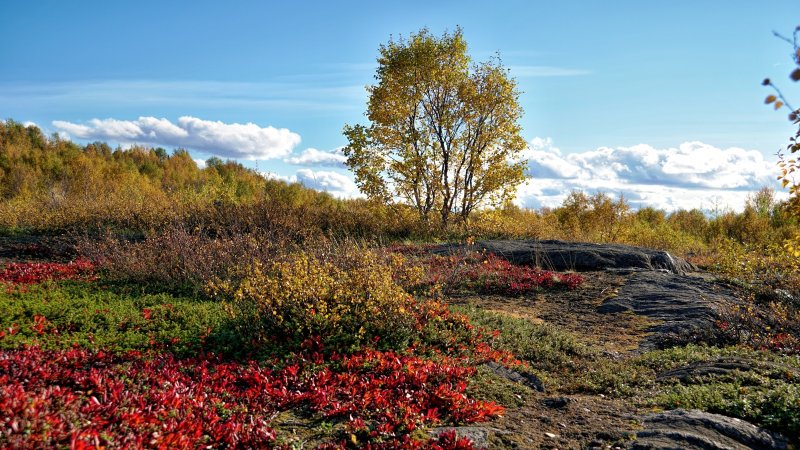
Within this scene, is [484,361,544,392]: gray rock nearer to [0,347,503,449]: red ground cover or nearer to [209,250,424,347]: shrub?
[0,347,503,449]: red ground cover

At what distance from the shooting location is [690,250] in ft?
79.3

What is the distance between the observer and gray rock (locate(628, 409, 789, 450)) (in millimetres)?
4723

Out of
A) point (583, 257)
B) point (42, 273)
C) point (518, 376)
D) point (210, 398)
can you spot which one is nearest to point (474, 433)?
point (518, 376)

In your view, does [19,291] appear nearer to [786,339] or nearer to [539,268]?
[539,268]

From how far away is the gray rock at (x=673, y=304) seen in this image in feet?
31.3

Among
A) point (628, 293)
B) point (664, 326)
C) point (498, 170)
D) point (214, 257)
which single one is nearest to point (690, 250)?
point (498, 170)

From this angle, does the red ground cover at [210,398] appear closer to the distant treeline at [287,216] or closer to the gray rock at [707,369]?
the gray rock at [707,369]

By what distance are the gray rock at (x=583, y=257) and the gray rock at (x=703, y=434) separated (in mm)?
9900

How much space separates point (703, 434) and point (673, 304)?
7078 millimetres

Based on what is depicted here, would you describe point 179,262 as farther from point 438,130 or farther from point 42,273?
point 438,130

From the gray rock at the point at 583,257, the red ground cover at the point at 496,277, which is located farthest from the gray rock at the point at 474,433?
the gray rock at the point at 583,257

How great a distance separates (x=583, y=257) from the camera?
1567 centimetres

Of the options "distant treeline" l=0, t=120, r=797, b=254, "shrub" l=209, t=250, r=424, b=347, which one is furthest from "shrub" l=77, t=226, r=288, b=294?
"shrub" l=209, t=250, r=424, b=347

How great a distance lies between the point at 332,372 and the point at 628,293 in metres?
8.26
